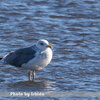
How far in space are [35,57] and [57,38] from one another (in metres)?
3.35

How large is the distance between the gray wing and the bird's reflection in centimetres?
45

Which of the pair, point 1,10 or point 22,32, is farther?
point 1,10

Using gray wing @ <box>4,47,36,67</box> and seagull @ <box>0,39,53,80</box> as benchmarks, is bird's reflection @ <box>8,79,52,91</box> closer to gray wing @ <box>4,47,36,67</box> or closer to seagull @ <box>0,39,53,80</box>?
seagull @ <box>0,39,53,80</box>

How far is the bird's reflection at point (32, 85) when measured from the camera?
25.7ft

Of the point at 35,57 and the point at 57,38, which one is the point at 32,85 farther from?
the point at 57,38

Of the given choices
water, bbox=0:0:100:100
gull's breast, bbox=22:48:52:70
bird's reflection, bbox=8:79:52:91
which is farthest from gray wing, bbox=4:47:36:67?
bird's reflection, bbox=8:79:52:91

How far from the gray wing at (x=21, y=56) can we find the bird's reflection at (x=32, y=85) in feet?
1.48

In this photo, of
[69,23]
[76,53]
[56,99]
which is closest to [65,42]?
[76,53]

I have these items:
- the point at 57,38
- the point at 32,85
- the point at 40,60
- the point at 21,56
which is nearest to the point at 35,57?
the point at 40,60

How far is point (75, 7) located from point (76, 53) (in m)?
4.73

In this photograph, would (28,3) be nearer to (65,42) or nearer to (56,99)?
(65,42)

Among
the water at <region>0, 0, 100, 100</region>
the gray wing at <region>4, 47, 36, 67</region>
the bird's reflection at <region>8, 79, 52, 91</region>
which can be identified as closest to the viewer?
the bird's reflection at <region>8, 79, 52, 91</region>

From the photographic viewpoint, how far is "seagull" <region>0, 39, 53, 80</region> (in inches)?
327

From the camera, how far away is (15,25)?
12742mm
